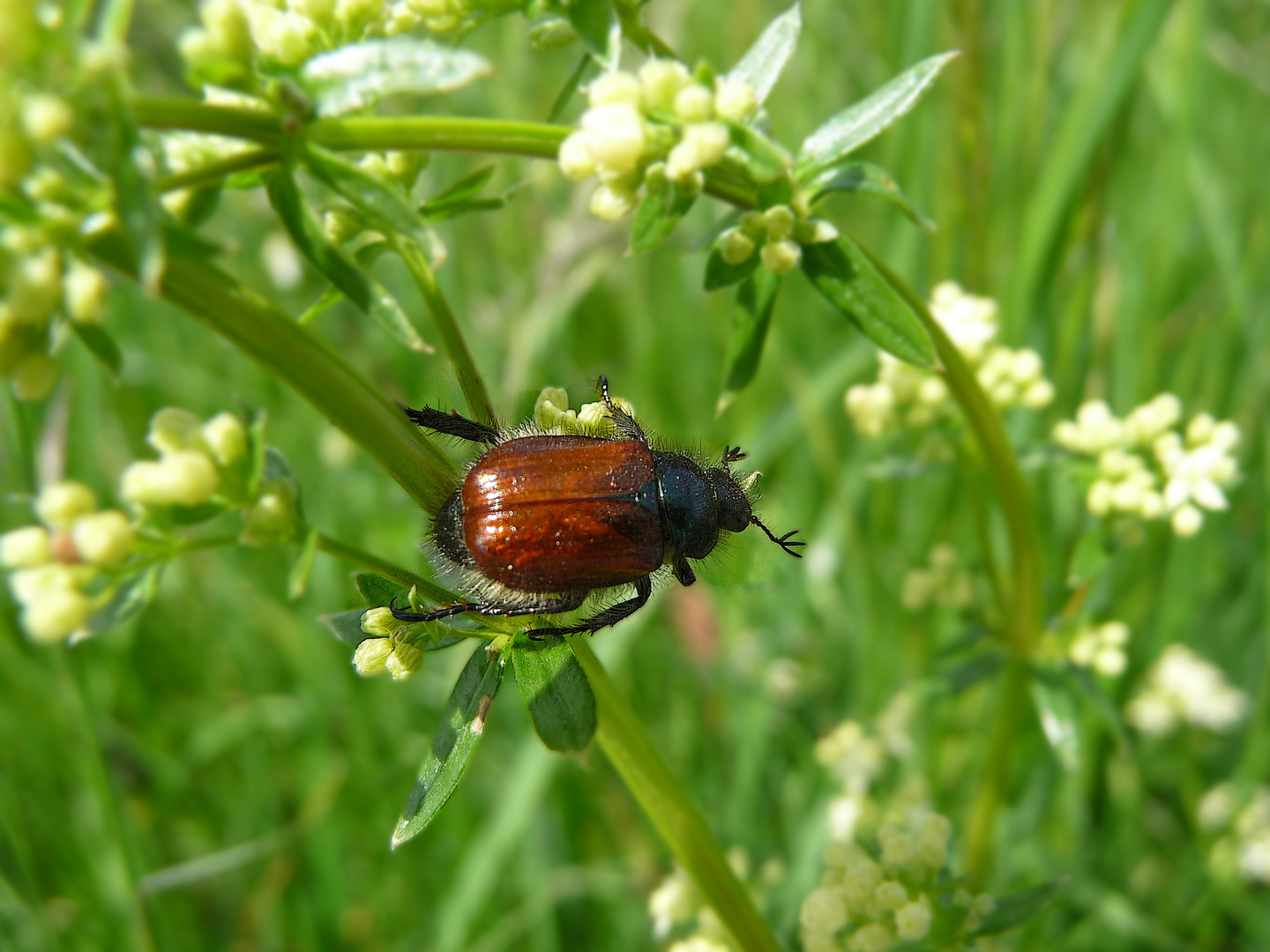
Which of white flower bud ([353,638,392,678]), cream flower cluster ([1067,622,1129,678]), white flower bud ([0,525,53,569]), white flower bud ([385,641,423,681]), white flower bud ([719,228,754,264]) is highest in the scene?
white flower bud ([719,228,754,264])

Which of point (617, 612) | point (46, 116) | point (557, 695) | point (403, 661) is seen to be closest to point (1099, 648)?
point (617, 612)

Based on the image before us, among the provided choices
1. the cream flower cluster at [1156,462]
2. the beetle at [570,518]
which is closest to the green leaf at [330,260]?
the beetle at [570,518]

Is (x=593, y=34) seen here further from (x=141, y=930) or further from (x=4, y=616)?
(x=4, y=616)

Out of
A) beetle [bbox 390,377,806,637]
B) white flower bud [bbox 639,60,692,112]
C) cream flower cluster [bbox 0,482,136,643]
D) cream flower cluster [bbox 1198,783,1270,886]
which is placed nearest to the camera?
cream flower cluster [bbox 0,482,136,643]

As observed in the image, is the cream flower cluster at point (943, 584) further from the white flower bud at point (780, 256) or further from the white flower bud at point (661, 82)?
the white flower bud at point (661, 82)

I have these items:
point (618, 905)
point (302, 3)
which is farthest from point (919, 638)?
point (302, 3)

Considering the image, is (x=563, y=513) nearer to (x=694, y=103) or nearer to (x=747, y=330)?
(x=747, y=330)

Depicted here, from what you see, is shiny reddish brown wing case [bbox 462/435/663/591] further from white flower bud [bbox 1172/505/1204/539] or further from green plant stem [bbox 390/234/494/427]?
white flower bud [bbox 1172/505/1204/539]

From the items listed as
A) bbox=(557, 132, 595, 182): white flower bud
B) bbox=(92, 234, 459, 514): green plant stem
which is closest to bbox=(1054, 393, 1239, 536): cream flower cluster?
bbox=(557, 132, 595, 182): white flower bud
